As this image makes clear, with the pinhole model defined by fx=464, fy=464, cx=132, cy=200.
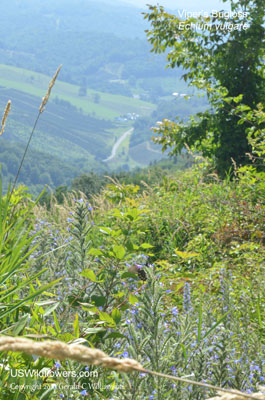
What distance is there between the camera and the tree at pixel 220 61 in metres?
9.23

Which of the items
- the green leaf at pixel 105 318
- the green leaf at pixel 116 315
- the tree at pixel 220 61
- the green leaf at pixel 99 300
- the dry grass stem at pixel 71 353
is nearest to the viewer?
the dry grass stem at pixel 71 353

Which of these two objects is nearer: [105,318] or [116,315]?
[105,318]

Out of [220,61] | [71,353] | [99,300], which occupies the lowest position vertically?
[99,300]

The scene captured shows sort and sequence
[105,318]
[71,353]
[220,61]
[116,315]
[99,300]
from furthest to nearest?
[220,61] < [99,300] < [116,315] < [105,318] < [71,353]

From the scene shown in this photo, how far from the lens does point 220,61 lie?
9.52 m

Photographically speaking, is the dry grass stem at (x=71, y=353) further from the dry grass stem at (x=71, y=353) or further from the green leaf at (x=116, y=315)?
the green leaf at (x=116, y=315)

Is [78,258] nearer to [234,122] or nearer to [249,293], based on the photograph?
[249,293]

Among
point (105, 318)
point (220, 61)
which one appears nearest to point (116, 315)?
point (105, 318)

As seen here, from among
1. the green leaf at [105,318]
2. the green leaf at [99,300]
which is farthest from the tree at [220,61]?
the green leaf at [105,318]

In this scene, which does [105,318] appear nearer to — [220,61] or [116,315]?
[116,315]

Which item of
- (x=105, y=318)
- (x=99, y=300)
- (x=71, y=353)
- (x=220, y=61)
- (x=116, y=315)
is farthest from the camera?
(x=220, y=61)

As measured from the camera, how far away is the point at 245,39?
9.24 metres

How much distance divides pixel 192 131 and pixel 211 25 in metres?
2.20

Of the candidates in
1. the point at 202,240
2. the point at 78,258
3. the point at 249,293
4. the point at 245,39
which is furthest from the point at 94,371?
the point at 245,39
